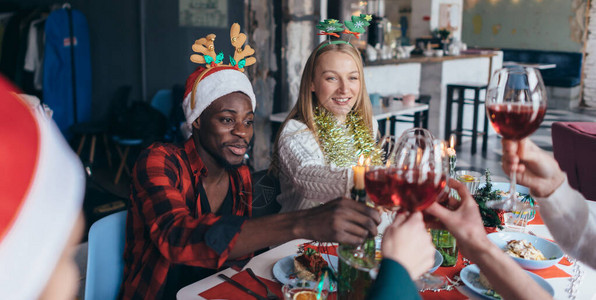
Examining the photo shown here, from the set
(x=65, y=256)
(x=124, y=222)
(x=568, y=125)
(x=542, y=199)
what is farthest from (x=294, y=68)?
(x=65, y=256)

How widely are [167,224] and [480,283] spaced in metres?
0.82

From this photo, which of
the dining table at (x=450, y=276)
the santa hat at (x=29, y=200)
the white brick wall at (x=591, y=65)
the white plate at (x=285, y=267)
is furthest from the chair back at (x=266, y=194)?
the white brick wall at (x=591, y=65)

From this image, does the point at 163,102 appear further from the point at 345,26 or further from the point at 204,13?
the point at 345,26

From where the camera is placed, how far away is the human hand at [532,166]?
3.92 ft

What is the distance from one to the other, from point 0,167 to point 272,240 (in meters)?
0.83

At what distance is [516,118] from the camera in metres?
1.18

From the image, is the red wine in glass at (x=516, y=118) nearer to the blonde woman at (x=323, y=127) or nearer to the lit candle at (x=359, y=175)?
the lit candle at (x=359, y=175)

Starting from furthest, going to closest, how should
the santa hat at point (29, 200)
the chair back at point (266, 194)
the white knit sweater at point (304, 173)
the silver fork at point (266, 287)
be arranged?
the chair back at point (266, 194) → the white knit sweater at point (304, 173) → the silver fork at point (266, 287) → the santa hat at point (29, 200)

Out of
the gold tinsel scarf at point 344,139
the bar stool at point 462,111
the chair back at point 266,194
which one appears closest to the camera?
the gold tinsel scarf at point 344,139

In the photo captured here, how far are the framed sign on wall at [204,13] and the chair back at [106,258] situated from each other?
385 centimetres

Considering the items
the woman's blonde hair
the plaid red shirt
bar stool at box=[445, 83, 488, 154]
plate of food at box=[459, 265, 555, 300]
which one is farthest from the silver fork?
bar stool at box=[445, 83, 488, 154]

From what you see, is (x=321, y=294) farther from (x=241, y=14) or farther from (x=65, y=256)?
(x=241, y=14)

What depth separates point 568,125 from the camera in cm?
377

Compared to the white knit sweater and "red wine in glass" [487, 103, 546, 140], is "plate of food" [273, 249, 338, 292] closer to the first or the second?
the white knit sweater
